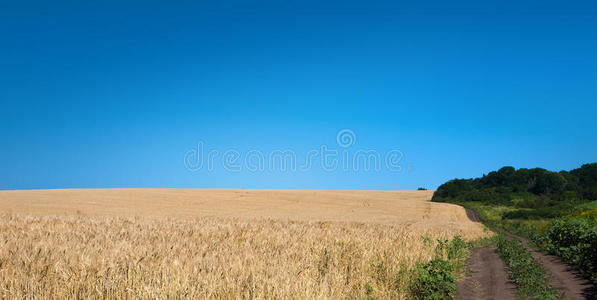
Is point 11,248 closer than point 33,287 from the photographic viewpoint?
No

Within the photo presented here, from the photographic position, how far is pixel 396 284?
9.32m

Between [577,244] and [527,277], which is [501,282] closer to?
[527,277]

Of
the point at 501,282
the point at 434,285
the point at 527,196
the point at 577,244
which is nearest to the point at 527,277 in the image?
the point at 501,282

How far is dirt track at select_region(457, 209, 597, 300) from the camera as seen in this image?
32.8 ft

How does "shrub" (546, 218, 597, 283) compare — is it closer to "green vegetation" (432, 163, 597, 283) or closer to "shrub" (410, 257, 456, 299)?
"green vegetation" (432, 163, 597, 283)

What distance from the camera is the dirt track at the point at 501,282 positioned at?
32.8 ft

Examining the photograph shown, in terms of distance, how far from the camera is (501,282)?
11438mm

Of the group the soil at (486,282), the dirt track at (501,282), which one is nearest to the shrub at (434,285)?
the soil at (486,282)

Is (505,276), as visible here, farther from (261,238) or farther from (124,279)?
(124,279)

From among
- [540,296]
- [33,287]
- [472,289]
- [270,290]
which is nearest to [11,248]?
[33,287]

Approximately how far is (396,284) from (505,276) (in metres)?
5.24

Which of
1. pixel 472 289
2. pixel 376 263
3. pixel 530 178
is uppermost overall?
pixel 530 178

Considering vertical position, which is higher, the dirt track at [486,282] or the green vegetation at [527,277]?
the green vegetation at [527,277]

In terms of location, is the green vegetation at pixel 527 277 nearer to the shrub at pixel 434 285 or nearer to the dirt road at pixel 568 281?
the dirt road at pixel 568 281
